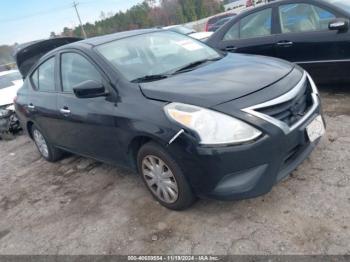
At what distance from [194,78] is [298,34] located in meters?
2.63

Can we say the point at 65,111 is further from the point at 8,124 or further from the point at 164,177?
the point at 8,124

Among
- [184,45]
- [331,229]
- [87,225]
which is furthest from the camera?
[184,45]

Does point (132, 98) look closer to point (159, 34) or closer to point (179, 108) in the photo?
point (179, 108)

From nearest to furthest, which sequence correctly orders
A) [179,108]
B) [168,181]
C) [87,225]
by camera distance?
[179,108] < [168,181] < [87,225]

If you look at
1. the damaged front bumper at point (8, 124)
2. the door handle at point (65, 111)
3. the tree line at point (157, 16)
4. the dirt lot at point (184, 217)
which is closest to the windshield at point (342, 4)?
the dirt lot at point (184, 217)

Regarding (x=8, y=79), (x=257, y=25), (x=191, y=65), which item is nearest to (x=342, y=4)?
(x=257, y=25)

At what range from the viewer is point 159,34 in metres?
4.53

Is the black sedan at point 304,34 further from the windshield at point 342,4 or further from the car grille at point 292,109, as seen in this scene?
the car grille at point 292,109

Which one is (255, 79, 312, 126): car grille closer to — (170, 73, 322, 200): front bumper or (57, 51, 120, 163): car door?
(170, 73, 322, 200): front bumper

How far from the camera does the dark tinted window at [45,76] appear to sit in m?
4.75

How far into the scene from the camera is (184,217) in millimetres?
3381

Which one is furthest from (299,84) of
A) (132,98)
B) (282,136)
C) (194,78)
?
(132,98)

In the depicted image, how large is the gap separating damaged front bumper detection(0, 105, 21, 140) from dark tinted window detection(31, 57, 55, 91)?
2715 mm

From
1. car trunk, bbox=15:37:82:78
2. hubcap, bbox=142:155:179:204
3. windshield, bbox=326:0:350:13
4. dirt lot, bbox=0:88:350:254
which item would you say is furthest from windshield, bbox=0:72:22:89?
windshield, bbox=326:0:350:13
